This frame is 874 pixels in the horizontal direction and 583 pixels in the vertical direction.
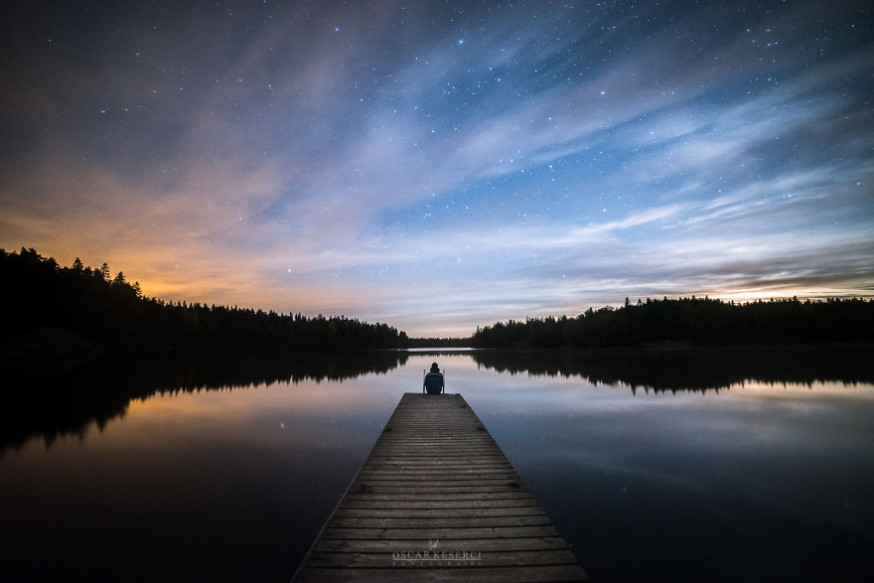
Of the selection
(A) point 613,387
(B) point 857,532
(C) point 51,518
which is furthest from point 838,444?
(C) point 51,518

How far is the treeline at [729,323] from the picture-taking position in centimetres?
11450

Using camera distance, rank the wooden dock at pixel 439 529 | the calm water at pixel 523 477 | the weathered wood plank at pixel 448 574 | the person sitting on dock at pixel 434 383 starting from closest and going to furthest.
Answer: the weathered wood plank at pixel 448 574 → the wooden dock at pixel 439 529 → the calm water at pixel 523 477 → the person sitting on dock at pixel 434 383

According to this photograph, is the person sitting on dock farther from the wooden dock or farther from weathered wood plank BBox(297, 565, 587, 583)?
weathered wood plank BBox(297, 565, 587, 583)

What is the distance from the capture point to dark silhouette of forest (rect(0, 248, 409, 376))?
57031 mm

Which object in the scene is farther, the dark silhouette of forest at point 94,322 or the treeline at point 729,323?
the treeline at point 729,323

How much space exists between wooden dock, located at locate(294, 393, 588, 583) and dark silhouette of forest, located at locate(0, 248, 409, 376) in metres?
65.6

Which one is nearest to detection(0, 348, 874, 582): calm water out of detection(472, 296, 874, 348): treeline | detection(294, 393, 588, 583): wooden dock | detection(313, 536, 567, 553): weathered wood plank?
detection(294, 393, 588, 583): wooden dock

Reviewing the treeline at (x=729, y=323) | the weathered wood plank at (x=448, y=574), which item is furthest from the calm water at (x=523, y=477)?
the treeline at (x=729, y=323)

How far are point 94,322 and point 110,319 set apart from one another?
2.86 meters

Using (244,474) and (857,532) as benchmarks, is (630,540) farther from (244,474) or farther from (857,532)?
(244,474)

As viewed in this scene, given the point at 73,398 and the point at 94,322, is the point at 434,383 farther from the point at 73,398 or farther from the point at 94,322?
the point at 94,322

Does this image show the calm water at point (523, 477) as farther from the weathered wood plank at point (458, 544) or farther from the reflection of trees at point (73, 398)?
the weathered wood plank at point (458, 544)

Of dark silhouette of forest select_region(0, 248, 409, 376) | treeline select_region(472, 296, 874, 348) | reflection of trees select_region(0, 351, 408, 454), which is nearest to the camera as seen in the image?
reflection of trees select_region(0, 351, 408, 454)

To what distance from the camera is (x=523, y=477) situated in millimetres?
11836
